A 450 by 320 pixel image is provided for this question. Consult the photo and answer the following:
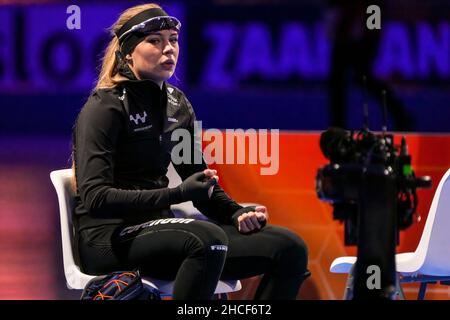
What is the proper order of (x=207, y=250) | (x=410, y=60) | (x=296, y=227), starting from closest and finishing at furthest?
(x=207, y=250) → (x=296, y=227) → (x=410, y=60)

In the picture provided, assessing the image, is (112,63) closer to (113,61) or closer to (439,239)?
(113,61)

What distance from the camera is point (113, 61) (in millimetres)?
3652

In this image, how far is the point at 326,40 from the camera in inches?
464

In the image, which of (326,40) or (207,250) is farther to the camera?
(326,40)

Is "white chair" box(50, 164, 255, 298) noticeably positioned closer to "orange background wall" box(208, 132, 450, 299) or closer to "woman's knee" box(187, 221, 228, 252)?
"woman's knee" box(187, 221, 228, 252)

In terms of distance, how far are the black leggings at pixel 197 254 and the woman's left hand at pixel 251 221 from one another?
2 centimetres

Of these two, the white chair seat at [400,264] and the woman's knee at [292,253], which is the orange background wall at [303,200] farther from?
the woman's knee at [292,253]

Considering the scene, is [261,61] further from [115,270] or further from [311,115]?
[115,270]

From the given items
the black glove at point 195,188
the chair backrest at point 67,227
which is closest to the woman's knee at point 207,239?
the black glove at point 195,188

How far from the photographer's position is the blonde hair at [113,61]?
3.58 meters

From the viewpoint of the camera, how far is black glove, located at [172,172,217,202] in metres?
3.21

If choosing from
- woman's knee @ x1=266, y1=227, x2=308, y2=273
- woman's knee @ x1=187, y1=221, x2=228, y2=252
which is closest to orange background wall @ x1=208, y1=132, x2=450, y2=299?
woman's knee @ x1=266, y1=227, x2=308, y2=273

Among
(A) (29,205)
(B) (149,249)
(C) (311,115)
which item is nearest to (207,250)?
(B) (149,249)

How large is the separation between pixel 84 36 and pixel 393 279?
10.0 metres
